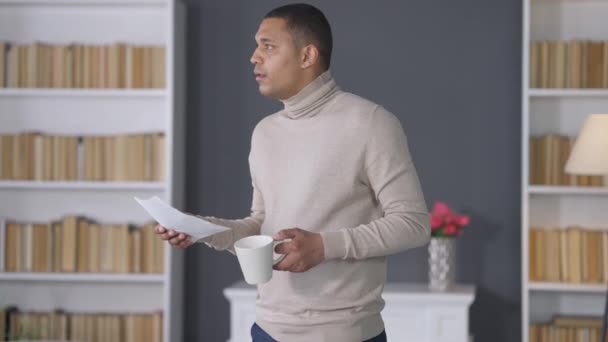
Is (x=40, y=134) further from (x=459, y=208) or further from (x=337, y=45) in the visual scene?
(x=459, y=208)

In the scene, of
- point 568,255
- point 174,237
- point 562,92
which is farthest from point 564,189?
point 174,237

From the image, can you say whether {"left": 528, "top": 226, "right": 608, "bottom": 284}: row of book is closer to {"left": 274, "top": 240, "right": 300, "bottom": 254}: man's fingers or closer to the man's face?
the man's face

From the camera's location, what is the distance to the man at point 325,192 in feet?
6.55

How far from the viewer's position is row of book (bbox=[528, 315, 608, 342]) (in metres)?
4.41

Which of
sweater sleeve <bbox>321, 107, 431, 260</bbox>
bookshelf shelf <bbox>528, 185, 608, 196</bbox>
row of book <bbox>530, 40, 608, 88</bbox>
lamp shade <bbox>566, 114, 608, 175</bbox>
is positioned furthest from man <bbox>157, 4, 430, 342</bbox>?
row of book <bbox>530, 40, 608, 88</bbox>

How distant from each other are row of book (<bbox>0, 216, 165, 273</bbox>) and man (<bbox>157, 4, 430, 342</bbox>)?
2542 millimetres

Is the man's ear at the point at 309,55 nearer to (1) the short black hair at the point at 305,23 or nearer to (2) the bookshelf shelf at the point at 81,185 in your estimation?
(1) the short black hair at the point at 305,23

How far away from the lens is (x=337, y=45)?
474 cm

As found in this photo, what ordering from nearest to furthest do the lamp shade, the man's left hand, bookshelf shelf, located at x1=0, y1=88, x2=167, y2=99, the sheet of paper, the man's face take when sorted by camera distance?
the man's left hand, the sheet of paper, the man's face, the lamp shade, bookshelf shelf, located at x1=0, y1=88, x2=167, y2=99

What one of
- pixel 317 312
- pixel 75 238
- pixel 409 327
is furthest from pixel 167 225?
pixel 75 238

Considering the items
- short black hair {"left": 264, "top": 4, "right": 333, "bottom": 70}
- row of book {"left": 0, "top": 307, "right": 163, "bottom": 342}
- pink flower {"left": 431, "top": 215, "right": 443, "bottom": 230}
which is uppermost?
short black hair {"left": 264, "top": 4, "right": 333, "bottom": 70}

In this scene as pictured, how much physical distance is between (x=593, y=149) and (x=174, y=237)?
230 centimetres

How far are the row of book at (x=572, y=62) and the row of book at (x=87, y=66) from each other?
170cm

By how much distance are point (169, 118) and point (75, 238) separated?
713mm
